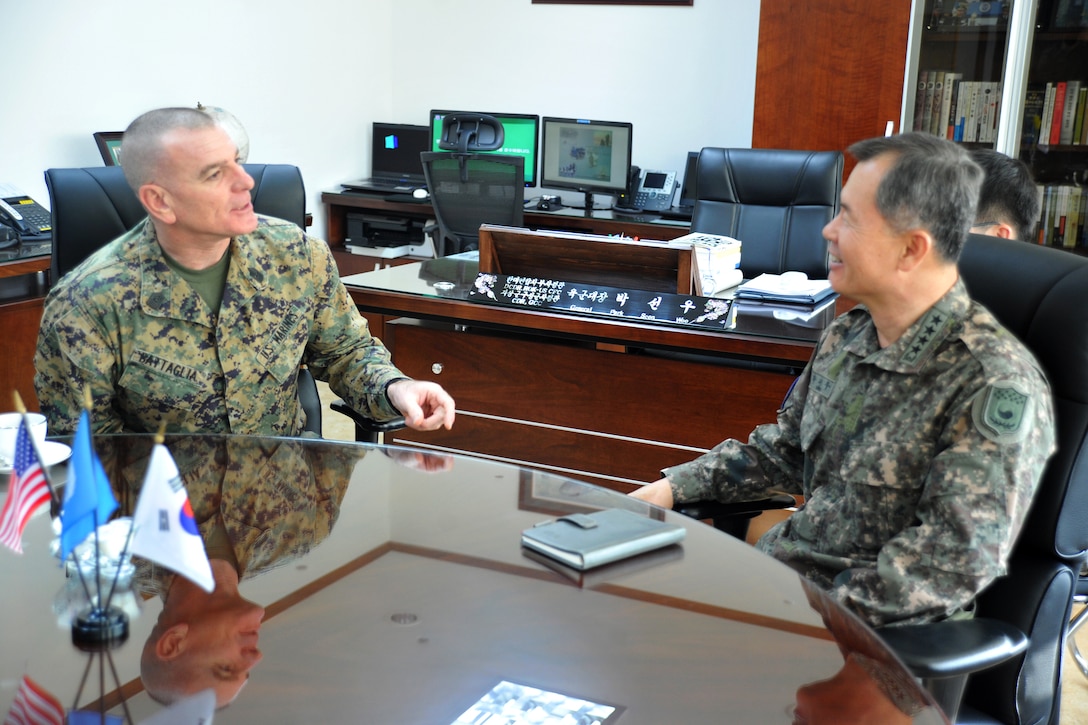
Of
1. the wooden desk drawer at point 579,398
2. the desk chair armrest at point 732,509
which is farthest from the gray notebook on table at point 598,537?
the wooden desk drawer at point 579,398

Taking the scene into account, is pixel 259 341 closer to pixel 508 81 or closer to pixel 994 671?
pixel 994 671

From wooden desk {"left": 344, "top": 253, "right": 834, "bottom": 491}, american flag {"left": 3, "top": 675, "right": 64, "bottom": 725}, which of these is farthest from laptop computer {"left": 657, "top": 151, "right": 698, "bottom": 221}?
american flag {"left": 3, "top": 675, "right": 64, "bottom": 725}

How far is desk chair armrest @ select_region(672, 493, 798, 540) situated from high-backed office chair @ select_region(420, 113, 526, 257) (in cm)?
342

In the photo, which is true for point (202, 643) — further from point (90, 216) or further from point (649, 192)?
point (649, 192)

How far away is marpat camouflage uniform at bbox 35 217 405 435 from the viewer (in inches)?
79.4

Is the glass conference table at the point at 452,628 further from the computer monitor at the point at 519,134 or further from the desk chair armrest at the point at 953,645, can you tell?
Answer: the computer monitor at the point at 519,134

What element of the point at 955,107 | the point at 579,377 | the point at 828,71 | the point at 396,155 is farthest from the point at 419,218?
the point at 579,377

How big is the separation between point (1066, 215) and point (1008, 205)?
2.81m

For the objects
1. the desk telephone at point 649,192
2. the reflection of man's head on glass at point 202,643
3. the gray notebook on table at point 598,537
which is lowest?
the reflection of man's head on glass at point 202,643

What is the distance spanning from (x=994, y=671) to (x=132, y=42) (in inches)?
179

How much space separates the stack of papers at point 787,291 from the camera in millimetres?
2941

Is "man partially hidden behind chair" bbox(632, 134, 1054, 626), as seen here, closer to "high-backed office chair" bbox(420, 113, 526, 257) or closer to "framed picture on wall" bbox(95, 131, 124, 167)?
"high-backed office chair" bbox(420, 113, 526, 257)

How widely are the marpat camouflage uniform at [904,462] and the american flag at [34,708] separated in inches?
39.7

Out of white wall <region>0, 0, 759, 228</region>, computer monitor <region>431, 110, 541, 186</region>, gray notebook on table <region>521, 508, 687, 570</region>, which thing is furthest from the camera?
computer monitor <region>431, 110, 541, 186</region>
